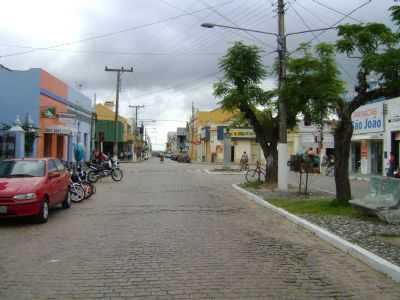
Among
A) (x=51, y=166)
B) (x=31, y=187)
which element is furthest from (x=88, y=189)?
(x=31, y=187)

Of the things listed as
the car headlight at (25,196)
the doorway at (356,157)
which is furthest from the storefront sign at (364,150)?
the car headlight at (25,196)

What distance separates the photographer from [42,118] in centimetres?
2797

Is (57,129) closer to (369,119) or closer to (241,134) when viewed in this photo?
(369,119)

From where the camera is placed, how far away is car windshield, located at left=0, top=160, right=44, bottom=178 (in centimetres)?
1197

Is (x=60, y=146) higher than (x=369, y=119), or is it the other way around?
(x=369, y=119)

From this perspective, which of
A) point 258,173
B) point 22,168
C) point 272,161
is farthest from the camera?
→ point 258,173

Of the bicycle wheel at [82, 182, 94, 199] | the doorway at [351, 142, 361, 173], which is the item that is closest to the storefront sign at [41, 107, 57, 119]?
the bicycle wheel at [82, 182, 94, 199]

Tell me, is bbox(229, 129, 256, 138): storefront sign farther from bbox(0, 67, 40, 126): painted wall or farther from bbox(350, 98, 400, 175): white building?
bbox(0, 67, 40, 126): painted wall

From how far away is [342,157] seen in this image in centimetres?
1383

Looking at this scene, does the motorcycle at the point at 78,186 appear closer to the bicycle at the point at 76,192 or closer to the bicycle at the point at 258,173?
the bicycle at the point at 76,192

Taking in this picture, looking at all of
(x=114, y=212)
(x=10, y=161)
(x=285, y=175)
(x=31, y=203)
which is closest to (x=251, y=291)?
(x=31, y=203)

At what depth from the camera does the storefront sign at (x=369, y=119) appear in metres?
30.0

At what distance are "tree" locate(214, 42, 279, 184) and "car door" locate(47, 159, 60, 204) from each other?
9.67m

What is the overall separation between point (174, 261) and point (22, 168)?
253 inches
